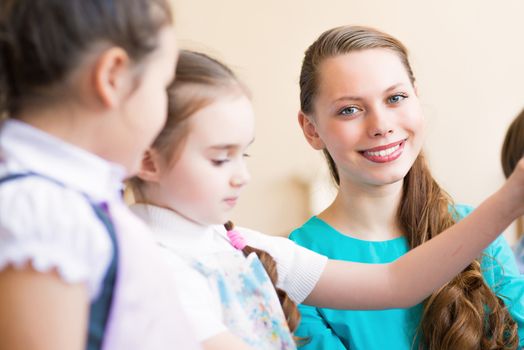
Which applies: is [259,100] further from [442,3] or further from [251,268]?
[251,268]

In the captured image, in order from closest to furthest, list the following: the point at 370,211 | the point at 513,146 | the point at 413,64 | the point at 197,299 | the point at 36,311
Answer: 1. the point at 36,311
2. the point at 197,299
3. the point at 370,211
4. the point at 513,146
5. the point at 413,64

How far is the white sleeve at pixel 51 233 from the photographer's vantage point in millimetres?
529

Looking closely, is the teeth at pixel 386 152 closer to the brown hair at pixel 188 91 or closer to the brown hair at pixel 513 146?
the brown hair at pixel 188 91

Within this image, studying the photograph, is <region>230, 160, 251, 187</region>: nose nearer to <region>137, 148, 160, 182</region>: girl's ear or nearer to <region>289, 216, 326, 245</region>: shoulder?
<region>137, 148, 160, 182</region>: girl's ear

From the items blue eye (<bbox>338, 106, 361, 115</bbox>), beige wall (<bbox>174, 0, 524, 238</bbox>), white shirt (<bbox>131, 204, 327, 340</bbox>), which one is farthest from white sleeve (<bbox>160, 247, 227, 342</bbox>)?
beige wall (<bbox>174, 0, 524, 238</bbox>)

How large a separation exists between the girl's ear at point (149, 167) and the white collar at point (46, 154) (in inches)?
6.6

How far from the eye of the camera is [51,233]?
1.75 ft

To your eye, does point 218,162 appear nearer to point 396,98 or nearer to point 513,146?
point 396,98

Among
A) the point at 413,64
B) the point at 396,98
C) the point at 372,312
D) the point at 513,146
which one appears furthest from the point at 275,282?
the point at 413,64

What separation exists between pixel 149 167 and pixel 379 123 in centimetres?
55

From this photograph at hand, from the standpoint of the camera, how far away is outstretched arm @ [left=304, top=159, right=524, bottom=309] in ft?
2.91

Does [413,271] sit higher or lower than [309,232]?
higher

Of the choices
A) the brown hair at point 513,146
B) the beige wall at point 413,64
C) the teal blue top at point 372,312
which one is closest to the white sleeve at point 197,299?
the teal blue top at point 372,312

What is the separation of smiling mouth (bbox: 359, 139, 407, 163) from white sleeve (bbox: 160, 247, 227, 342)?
1.79ft
